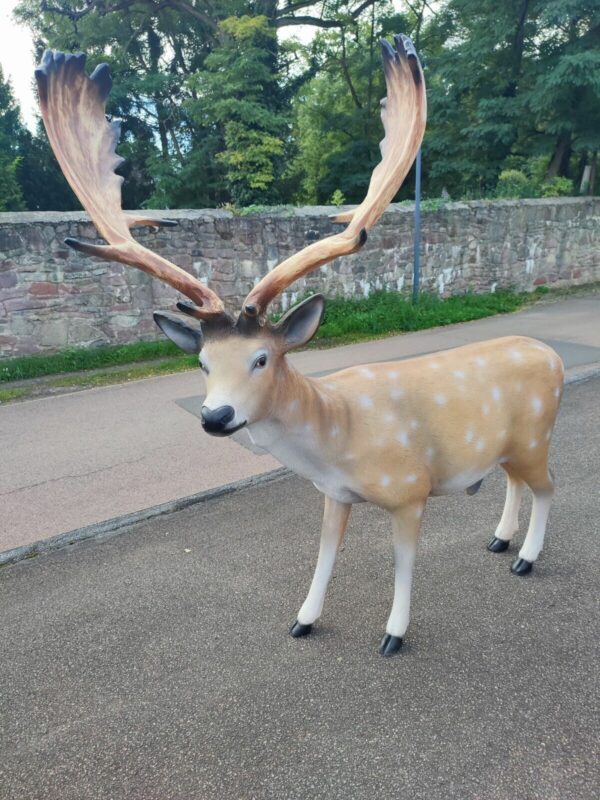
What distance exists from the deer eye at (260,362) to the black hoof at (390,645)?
1664mm

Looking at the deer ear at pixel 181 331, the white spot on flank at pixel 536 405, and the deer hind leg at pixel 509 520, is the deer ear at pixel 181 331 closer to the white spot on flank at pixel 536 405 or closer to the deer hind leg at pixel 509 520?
the white spot on flank at pixel 536 405

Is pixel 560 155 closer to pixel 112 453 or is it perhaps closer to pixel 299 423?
pixel 112 453

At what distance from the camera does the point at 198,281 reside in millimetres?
2477

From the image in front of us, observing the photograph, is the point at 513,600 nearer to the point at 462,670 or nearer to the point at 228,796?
the point at 462,670

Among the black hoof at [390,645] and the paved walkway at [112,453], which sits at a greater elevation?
the black hoof at [390,645]

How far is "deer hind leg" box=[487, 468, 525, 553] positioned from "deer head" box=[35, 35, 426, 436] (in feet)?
6.57

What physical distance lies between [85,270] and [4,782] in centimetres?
728

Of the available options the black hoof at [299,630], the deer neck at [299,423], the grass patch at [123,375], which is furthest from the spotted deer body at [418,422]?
the grass patch at [123,375]

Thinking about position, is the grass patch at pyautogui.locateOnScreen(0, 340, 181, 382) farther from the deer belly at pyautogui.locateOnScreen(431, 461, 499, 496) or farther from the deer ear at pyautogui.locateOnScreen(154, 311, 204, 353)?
the deer belly at pyautogui.locateOnScreen(431, 461, 499, 496)

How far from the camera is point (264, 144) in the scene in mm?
18047

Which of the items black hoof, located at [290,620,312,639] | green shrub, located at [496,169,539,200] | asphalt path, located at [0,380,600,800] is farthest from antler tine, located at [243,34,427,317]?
green shrub, located at [496,169,539,200]

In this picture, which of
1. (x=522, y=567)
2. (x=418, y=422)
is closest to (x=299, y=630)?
(x=418, y=422)

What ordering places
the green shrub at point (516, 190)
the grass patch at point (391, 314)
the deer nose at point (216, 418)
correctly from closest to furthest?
1. the deer nose at point (216, 418)
2. the grass patch at point (391, 314)
3. the green shrub at point (516, 190)

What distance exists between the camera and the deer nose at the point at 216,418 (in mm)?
2229
